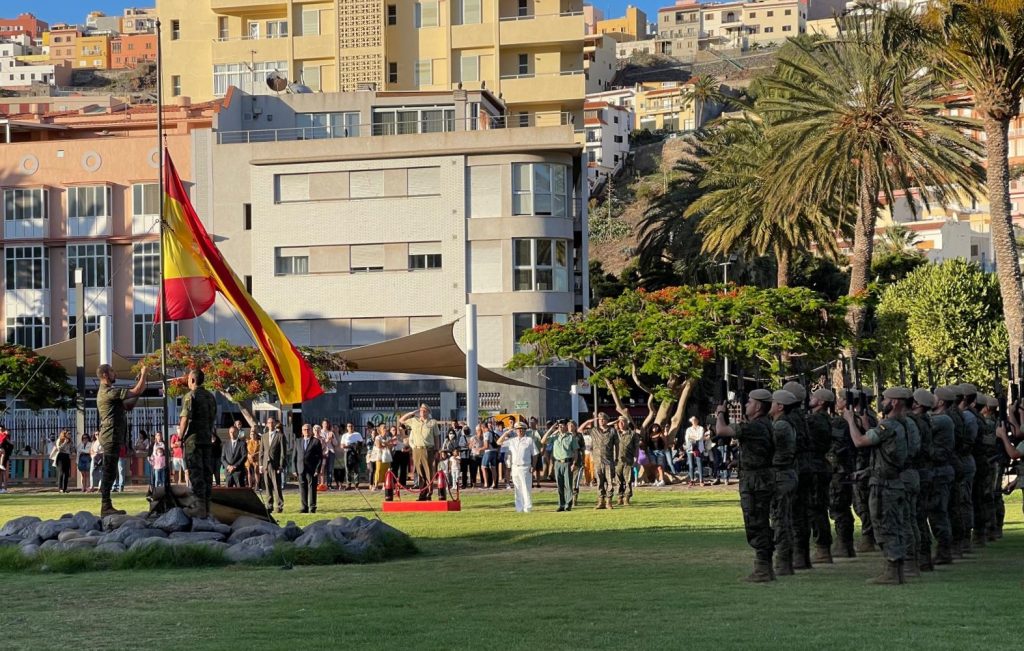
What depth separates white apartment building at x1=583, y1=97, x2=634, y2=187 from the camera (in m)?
138

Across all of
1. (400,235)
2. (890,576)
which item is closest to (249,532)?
(890,576)

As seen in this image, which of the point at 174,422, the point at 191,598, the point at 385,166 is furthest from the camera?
the point at 385,166

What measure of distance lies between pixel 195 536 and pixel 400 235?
39.8 metres

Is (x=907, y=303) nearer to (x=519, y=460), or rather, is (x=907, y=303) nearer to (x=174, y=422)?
(x=174, y=422)

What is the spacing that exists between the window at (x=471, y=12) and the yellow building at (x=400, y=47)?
5 cm

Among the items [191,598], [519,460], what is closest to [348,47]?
[519,460]

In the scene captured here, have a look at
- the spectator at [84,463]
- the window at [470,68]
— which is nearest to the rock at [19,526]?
the spectator at [84,463]

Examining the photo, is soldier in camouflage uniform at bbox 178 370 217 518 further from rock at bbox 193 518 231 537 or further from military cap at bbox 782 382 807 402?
military cap at bbox 782 382 807 402

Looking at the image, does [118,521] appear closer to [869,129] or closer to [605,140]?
[869,129]

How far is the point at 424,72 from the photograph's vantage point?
76000 mm

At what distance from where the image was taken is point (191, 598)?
14945 mm

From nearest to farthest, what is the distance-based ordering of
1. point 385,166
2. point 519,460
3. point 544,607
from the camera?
point 544,607
point 519,460
point 385,166

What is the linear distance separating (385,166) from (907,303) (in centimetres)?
2020

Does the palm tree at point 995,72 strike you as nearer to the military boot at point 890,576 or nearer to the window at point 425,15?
the military boot at point 890,576
